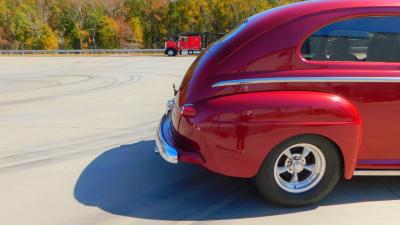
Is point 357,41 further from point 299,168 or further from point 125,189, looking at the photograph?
point 125,189

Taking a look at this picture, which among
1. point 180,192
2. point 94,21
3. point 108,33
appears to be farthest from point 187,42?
point 94,21

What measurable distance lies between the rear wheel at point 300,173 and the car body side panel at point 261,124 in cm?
12

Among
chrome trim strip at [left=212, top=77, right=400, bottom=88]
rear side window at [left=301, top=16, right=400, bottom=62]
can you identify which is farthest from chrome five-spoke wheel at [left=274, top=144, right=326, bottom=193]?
rear side window at [left=301, top=16, right=400, bottom=62]

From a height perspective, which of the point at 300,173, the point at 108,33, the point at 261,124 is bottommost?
the point at 300,173

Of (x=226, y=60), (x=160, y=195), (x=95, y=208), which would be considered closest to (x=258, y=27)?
(x=226, y=60)

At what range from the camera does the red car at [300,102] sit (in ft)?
11.5

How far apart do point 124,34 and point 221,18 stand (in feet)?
60.0

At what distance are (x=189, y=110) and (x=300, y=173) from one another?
1.17 metres

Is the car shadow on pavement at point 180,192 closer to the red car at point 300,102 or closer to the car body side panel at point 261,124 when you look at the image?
the red car at point 300,102

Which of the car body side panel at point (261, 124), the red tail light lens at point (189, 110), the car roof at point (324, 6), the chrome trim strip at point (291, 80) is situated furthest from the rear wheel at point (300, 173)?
the car roof at point (324, 6)

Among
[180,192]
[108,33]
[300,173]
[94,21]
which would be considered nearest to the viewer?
[300,173]

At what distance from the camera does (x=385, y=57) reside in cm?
379

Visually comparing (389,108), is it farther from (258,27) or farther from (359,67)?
(258,27)

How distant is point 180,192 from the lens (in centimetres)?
414
